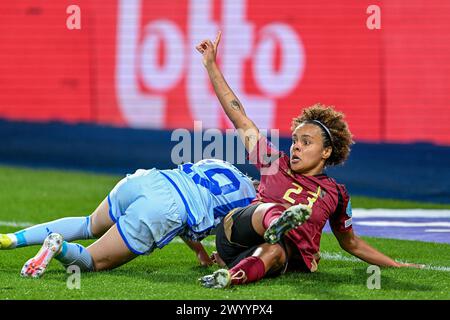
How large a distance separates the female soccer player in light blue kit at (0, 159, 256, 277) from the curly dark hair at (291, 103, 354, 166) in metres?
0.52

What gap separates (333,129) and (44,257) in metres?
1.83

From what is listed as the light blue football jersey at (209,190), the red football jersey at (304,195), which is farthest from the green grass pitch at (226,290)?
the light blue football jersey at (209,190)

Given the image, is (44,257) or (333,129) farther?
(333,129)

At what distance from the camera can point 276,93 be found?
38.9 ft

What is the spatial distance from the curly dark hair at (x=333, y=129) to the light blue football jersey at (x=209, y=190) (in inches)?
19.1

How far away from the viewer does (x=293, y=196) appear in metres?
6.02

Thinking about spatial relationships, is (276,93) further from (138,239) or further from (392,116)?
(138,239)

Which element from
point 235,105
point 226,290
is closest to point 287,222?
point 226,290

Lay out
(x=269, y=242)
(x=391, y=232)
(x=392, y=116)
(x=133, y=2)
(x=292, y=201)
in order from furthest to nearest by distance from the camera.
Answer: (x=133, y=2)
(x=392, y=116)
(x=391, y=232)
(x=292, y=201)
(x=269, y=242)

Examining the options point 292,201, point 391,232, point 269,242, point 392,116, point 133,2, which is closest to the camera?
point 269,242

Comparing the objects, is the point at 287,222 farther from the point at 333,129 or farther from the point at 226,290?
the point at 333,129

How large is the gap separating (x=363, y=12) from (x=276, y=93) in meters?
1.31

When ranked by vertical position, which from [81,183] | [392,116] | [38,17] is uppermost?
[38,17]

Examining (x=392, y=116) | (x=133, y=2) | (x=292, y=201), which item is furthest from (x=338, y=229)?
(x=133, y=2)
